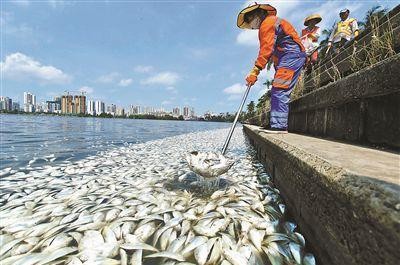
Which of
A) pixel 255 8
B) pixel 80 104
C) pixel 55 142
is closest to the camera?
pixel 255 8

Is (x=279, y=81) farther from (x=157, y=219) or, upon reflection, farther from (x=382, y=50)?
(x=157, y=219)

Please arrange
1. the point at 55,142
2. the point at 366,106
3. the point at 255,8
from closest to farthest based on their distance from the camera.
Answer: the point at 366,106, the point at 255,8, the point at 55,142

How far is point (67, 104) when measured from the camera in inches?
5669

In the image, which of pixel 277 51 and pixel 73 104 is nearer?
pixel 277 51

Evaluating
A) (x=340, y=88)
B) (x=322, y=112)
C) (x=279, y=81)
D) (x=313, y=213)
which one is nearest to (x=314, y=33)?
(x=279, y=81)

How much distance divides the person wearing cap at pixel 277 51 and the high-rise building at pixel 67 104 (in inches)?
6093

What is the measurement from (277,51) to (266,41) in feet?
2.68

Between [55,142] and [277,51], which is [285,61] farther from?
[55,142]

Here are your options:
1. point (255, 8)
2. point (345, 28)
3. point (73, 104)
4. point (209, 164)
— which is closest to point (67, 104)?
point (73, 104)

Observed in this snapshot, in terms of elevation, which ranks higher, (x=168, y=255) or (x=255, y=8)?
(x=255, y=8)

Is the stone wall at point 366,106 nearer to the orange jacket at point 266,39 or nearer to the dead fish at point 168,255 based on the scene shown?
the orange jacket at point 266,39

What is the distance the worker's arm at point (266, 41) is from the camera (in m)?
4.52

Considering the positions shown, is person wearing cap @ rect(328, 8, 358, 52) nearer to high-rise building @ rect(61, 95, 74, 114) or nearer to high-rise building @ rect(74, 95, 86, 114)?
high-rise building @ rect(74, 95, 86, 114)

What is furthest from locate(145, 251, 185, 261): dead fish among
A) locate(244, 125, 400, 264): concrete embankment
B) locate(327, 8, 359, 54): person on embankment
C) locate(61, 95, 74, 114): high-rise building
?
locate(61, 95, 74, 114): high-rise building
